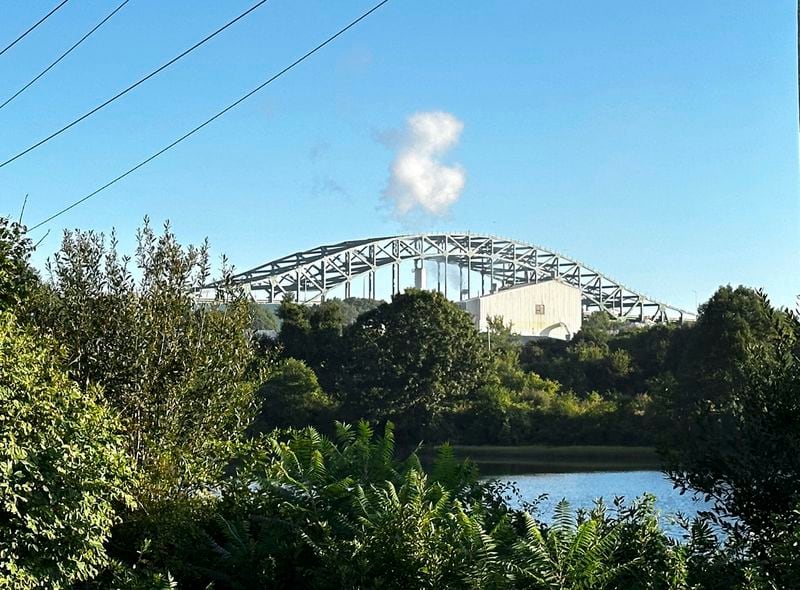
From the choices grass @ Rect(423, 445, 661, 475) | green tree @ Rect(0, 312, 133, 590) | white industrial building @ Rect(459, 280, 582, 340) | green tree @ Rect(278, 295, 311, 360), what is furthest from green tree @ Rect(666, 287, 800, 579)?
white industrial building @ Rect(459, 280, 582, 340)

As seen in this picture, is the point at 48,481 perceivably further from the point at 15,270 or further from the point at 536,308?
the point at 536,308

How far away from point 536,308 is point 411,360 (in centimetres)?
4942

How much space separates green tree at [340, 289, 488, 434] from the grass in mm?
3060

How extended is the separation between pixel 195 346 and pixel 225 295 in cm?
140

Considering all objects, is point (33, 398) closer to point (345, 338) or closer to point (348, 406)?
point (348, 406)

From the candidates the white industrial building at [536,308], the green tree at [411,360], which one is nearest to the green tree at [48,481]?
the green tree at [411,360]

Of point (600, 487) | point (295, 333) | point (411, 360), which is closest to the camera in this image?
point (600, 487)

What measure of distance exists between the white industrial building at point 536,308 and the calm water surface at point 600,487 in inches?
2232

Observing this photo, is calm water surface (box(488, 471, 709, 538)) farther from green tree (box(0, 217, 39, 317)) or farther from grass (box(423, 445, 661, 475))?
green tree (box(0, 217, 39, 317))

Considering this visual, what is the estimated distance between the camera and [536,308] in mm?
101562

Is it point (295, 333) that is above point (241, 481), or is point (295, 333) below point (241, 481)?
above

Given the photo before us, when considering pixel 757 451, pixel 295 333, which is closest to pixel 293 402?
pixel 295 333

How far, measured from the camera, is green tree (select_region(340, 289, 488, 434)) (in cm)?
5219

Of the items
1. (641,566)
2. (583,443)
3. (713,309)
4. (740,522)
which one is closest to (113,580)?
(641,566)
